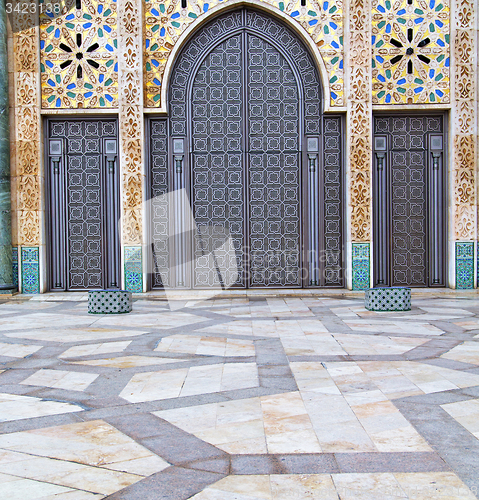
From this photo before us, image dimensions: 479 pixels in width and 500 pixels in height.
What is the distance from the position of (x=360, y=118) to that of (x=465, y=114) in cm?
186

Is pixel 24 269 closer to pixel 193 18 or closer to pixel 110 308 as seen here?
pixel 110 308

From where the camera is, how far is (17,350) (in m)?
5.32

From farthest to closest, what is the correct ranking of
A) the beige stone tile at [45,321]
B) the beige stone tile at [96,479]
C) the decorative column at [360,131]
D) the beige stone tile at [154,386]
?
the decorative column at [360,131] → the beige stone tile at [45,321] → the beige stone tile at [154,386] → the beige stone tile at [96,479]

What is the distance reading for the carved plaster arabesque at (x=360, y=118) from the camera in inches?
383

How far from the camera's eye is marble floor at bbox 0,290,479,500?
2.40 metres

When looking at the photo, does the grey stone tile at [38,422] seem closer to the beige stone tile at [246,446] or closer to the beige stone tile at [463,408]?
the beige stone tile at [246,446]

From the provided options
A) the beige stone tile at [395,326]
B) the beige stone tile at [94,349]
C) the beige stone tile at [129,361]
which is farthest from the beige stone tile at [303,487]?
the beige stone tile at [395,326]

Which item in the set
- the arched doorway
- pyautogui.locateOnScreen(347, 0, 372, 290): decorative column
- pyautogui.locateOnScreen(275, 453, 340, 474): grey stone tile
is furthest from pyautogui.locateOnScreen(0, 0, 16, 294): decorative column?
pyautogui.locateOnScreen(275, 453, 340, 474): grey stone tile

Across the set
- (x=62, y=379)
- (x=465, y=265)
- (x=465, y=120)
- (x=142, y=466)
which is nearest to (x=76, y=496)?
(x=142, y=466)

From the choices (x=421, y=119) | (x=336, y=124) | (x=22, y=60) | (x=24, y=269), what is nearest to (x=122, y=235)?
(x=24, y=269)

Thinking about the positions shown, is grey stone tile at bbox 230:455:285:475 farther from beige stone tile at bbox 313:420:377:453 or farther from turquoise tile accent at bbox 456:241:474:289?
turquoise tile accent at bbox 456:241:474:289

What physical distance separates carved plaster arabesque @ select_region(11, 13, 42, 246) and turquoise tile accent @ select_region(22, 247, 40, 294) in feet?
1.41

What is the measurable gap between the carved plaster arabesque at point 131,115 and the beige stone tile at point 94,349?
441cm

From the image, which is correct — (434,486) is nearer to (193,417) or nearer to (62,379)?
(193,417)
